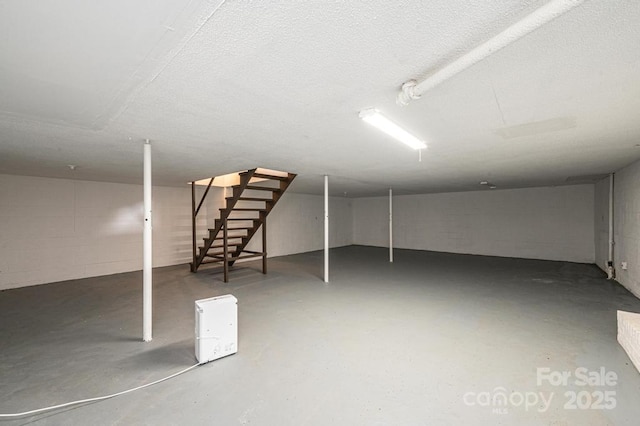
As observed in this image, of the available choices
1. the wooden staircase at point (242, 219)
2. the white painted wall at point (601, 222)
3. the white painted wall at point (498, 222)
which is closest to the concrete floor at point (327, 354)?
the wooden staircase at point (242, 219)

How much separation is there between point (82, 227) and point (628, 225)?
32.2 ft

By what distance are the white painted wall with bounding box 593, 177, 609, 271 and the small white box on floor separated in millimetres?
7186

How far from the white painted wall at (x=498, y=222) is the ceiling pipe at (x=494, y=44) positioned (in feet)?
26.2

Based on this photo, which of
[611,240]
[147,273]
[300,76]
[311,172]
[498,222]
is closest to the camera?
[300,76]

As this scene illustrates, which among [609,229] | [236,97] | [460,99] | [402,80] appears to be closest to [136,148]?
[236,97]

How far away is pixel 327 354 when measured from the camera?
96.7 inches

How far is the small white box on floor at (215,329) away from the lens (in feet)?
7.55

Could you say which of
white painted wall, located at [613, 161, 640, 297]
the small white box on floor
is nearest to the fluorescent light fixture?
the small white box on floor

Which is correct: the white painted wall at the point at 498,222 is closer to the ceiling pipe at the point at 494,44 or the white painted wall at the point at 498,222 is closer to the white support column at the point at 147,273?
the ceiling pipe at the point at 494,44

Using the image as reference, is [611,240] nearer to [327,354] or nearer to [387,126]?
[387,126]

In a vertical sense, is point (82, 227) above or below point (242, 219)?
below

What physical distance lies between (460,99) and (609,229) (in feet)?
19.1

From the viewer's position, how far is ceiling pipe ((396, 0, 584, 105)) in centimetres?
92

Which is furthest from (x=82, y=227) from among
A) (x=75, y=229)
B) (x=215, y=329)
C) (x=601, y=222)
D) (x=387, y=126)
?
(x=601, y=222)
